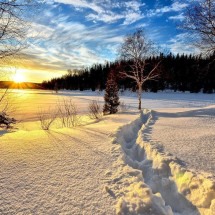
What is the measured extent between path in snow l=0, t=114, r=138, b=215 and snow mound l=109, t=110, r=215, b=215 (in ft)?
0.88

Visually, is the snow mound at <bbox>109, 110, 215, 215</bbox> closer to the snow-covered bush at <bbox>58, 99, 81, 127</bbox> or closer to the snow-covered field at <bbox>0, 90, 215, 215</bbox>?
the snow-covered field at <bbox>0, 90, 215, 215</bbox>

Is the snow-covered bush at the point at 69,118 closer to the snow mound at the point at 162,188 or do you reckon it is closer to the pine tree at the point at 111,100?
the pine tree at the point at 111,100

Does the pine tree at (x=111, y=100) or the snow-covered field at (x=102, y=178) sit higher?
the pine tree at (x=111, y=100)

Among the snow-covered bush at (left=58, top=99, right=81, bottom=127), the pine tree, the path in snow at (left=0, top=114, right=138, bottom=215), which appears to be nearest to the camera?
the path in snow at (left=0, top=114, right=138, bottom=215)

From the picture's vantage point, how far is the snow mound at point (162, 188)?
3.30 metres

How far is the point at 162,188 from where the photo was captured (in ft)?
14.1

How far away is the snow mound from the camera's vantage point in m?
3.30

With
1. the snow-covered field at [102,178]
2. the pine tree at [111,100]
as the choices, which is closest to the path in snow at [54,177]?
the snow-covered field at [102,178]

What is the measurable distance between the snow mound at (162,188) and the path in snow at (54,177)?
0.27 meters

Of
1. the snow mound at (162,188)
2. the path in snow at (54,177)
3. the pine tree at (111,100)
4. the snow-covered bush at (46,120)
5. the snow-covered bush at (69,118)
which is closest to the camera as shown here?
the path in snow at (54,177)

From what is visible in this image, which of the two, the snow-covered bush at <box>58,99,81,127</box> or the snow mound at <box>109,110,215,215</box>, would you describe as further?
the snow-covered bush at <box>58,99,81,127</box>

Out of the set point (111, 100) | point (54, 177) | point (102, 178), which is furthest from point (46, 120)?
point (102, 178)

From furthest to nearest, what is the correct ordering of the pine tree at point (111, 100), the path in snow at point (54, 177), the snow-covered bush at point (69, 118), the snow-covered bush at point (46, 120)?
the pine tree at point (111, 100), the snow-covered bush at point (69, 118), the snow-covered bush at point (46, 120), the path in snow at point (54, 177)

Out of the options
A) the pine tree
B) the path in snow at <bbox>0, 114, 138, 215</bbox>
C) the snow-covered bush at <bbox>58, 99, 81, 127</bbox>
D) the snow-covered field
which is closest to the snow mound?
the snow-covered field
